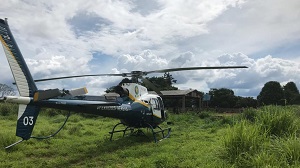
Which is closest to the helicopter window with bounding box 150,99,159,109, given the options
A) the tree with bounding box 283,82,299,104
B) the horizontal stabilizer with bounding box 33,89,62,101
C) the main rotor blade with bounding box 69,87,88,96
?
the main rotor blade with bounding box 69,87,88,96

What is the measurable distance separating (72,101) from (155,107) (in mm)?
4356

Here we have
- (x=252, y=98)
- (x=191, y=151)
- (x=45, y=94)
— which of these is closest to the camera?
(x=45, y=94)

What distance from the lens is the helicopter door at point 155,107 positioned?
461 inches

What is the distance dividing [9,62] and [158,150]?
4.95 m

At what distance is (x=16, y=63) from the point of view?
7066 millimetres

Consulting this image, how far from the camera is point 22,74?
7.18 m

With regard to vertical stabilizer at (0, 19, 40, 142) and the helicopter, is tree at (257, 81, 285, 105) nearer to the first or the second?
the helicopter

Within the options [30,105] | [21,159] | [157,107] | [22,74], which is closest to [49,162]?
[21,159]

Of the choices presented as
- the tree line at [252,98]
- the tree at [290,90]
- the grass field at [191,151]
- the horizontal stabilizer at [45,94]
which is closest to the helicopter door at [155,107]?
the grass field at [191,151]

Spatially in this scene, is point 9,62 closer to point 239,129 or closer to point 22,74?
point 22,74

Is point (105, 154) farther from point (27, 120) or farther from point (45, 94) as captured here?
point (45, 94)

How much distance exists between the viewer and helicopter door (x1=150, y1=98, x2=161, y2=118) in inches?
461

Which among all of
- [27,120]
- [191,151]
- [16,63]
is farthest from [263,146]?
[16,63]

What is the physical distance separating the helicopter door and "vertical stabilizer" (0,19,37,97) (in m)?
5.41
